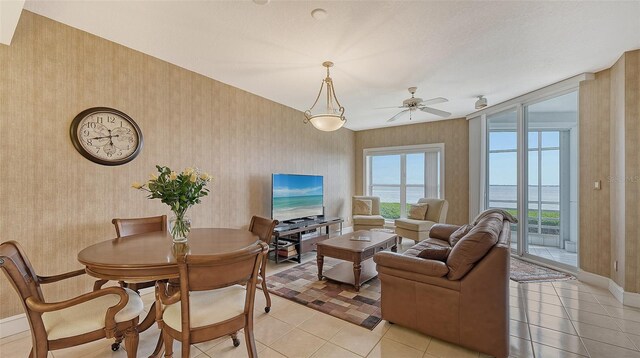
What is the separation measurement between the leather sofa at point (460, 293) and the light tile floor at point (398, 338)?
0.47 feet

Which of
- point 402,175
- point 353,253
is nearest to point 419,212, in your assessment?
point 402,175

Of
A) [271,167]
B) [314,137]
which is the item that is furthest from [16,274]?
[314,137]

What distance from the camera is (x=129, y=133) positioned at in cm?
279

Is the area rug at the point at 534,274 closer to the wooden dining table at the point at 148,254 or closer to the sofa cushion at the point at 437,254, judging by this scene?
the sofa cushion at the point at 437,254

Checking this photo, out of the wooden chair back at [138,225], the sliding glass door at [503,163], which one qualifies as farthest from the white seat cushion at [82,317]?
the sliding glass door at [503,163]

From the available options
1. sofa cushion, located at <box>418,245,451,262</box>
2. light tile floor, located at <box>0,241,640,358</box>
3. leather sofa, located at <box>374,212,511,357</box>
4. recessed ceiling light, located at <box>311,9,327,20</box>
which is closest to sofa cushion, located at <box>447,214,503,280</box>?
leather sofa, located at <box>374,212,511,357</box>

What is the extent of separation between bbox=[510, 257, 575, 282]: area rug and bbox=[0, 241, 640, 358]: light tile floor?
68 cm

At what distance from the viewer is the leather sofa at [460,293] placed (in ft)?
6.11

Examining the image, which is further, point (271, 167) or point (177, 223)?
point (271, 167)

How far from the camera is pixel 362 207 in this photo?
6074 millimetres

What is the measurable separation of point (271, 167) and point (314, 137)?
145 cm

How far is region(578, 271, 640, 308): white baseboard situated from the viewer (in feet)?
8.97

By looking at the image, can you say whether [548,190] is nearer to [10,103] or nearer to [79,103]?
[79,103]

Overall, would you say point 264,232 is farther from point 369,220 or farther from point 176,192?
point 369,220
